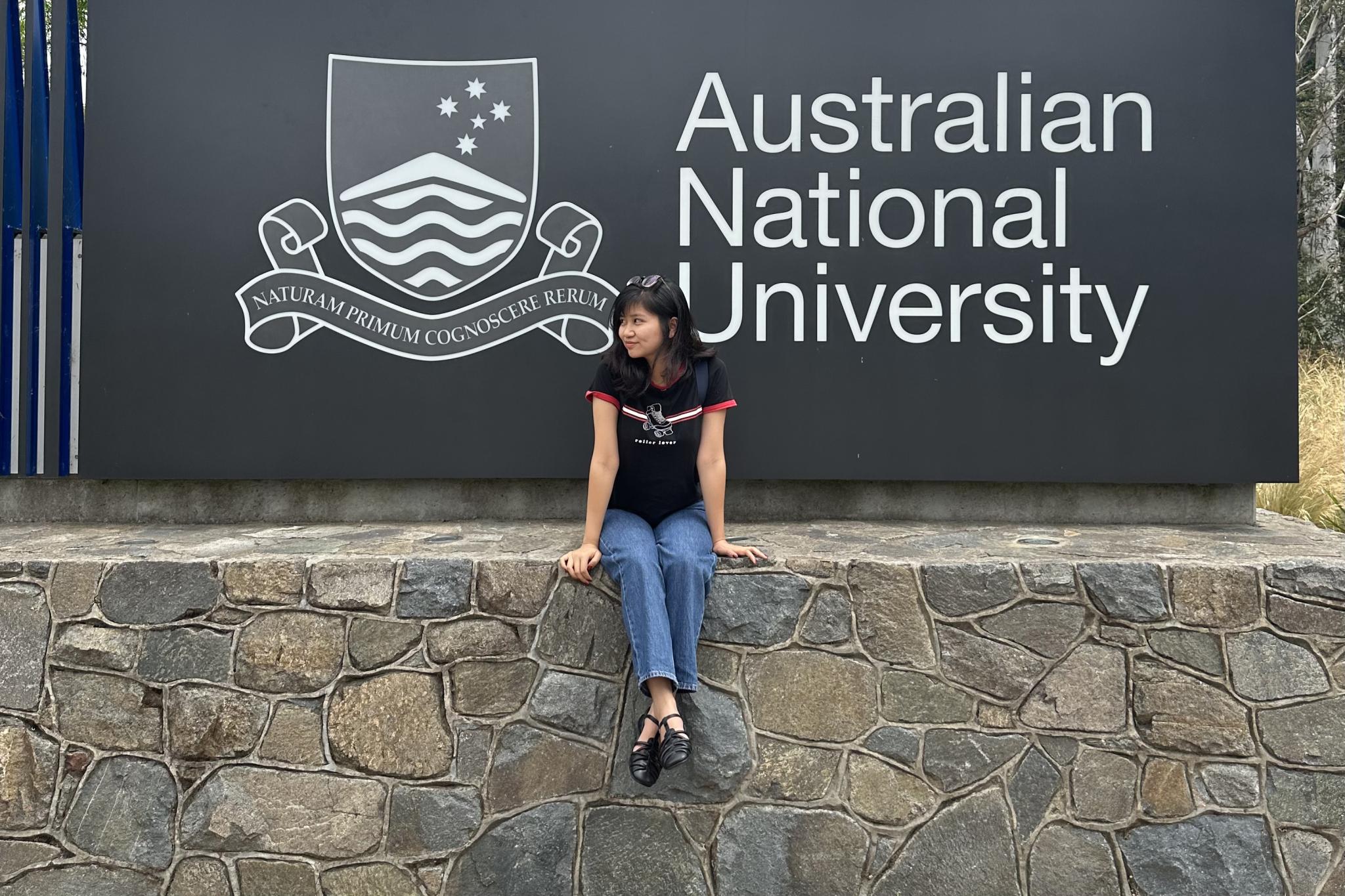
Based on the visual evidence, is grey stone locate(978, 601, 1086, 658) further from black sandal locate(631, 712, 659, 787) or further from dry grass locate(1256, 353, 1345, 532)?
dry grass locate(1256, 353, 1345, 532)

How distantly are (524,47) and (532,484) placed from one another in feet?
5.86

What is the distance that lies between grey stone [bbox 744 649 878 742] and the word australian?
1384 mm

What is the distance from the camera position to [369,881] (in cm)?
313

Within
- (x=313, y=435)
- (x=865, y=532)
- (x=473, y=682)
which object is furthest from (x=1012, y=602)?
(x=313, y=435)

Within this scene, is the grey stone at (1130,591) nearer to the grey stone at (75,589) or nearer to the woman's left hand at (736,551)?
the woman's left hand at (736,551)

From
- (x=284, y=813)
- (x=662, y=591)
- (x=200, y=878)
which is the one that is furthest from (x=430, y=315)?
(x=200, y=878)

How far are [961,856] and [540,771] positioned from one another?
1.36 metres

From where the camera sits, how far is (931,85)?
3.96 metres

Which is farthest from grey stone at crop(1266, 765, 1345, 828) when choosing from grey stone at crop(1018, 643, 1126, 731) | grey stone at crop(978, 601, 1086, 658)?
grey stone at crop(978, 601, 1086, 658)

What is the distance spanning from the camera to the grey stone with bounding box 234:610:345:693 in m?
3.17

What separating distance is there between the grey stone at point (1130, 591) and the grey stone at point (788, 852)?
42.3 inches

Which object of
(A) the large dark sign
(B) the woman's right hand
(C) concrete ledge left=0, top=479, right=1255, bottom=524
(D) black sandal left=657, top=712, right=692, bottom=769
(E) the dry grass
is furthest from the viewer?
(E) the dry grass

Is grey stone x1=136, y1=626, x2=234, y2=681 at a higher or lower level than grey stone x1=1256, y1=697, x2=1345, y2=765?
higher

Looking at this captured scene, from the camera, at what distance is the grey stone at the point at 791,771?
3.10 m
